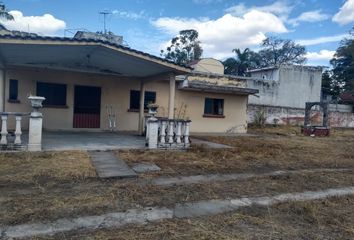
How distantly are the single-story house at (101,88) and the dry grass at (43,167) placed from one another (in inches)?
117

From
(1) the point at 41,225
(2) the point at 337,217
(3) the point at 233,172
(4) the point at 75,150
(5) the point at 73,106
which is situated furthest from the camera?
(5) the point at 73,106

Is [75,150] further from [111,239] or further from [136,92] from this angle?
[136,92]

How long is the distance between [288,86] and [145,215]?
2996 centimetres

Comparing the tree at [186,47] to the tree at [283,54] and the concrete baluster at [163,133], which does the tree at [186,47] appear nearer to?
the tree at [283,54]

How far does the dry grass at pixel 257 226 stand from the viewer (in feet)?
11.9

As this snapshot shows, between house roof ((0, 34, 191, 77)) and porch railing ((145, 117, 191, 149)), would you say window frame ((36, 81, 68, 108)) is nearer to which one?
house roof ((0, 34, 191, 77))

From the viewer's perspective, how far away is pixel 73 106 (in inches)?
555

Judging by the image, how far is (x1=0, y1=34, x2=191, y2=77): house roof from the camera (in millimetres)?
8294

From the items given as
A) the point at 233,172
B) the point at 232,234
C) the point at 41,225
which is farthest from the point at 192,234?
the point at 233,172

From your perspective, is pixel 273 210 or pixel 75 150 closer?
pixel 273 210

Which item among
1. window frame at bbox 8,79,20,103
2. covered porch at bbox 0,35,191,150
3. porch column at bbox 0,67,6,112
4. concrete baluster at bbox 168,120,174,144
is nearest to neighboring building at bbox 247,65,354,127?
covered porch at bbox 0,35,191,150

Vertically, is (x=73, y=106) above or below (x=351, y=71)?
below

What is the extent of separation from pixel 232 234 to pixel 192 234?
0.49 m

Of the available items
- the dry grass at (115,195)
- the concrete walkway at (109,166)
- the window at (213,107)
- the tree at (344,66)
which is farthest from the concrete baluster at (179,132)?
the tree at (344,66)
